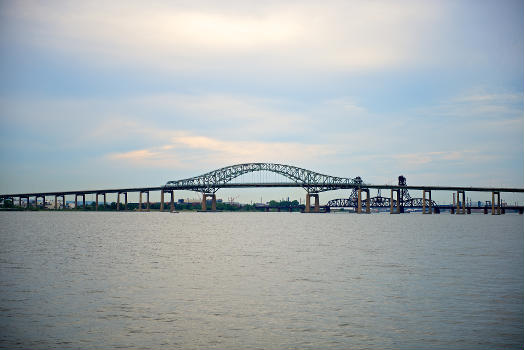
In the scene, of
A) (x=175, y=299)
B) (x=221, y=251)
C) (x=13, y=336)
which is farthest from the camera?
(x=221, y=251)

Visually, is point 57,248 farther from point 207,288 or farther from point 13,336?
point 13,336

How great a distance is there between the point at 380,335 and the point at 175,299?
7.77 m

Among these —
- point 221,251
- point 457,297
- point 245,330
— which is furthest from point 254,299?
point 221,251

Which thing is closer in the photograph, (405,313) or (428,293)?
(405,313)

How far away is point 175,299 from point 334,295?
5.81 metres

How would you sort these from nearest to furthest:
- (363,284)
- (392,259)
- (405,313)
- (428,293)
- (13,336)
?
1. (13,336)
2. (405,313)
3. (428,293)
4. (363,284)
5. (392,259)

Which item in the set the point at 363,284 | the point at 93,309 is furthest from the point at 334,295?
the point at 93,309

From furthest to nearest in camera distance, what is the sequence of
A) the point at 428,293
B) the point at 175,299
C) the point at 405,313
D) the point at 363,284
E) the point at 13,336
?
the point at 363,284, the point at 428,293, the point at 175,299, the point at 405,313, the point at 13,336

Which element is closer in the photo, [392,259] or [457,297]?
[457,297]

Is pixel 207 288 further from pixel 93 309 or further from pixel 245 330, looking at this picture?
pixel 245 330

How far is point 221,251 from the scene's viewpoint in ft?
126

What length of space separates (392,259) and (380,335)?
18789mm

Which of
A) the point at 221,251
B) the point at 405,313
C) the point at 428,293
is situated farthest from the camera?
the point at 221,251

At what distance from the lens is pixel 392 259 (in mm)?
32875
